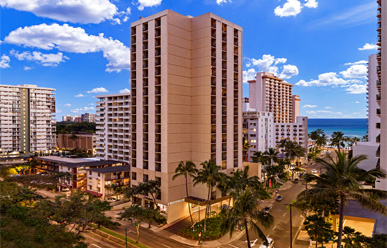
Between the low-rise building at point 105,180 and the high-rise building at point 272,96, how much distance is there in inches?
4593

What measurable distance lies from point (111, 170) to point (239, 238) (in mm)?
45641

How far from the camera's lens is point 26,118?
14275 cm

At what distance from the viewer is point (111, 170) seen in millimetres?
76000

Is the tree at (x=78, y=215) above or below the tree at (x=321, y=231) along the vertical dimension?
above

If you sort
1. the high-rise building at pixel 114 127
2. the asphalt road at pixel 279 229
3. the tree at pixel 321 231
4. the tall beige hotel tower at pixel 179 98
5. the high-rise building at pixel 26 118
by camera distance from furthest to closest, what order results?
1. the high-rise building at pixel 26 118
2. the high-rise building at pixel 114 127
3. the tall beige hotel tower at pixel 179 98
4. the asphalt road at pixel 279 229
5. the tree at pixel 321 231

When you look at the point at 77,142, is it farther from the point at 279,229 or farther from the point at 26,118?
the point at 279,229

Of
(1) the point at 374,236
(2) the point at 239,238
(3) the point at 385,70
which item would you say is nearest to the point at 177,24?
(3) the point at 385,70

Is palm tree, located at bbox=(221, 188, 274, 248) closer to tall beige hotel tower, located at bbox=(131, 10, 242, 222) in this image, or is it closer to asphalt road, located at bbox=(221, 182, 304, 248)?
asphalt road, located at bbox=(221, 182, 304, 248)

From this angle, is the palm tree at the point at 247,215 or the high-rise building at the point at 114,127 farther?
the high-rise building at the point at 114,127

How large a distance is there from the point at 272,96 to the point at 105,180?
136332 millimetres

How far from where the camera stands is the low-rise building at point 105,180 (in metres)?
73.8

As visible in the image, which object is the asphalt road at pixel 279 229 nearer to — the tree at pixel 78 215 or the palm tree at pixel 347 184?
the palm tree at pixel 347 184

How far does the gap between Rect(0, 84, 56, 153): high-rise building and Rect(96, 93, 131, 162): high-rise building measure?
58.7m

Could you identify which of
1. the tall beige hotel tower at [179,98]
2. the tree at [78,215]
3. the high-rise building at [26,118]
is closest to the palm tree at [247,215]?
the tree at [78,215]
